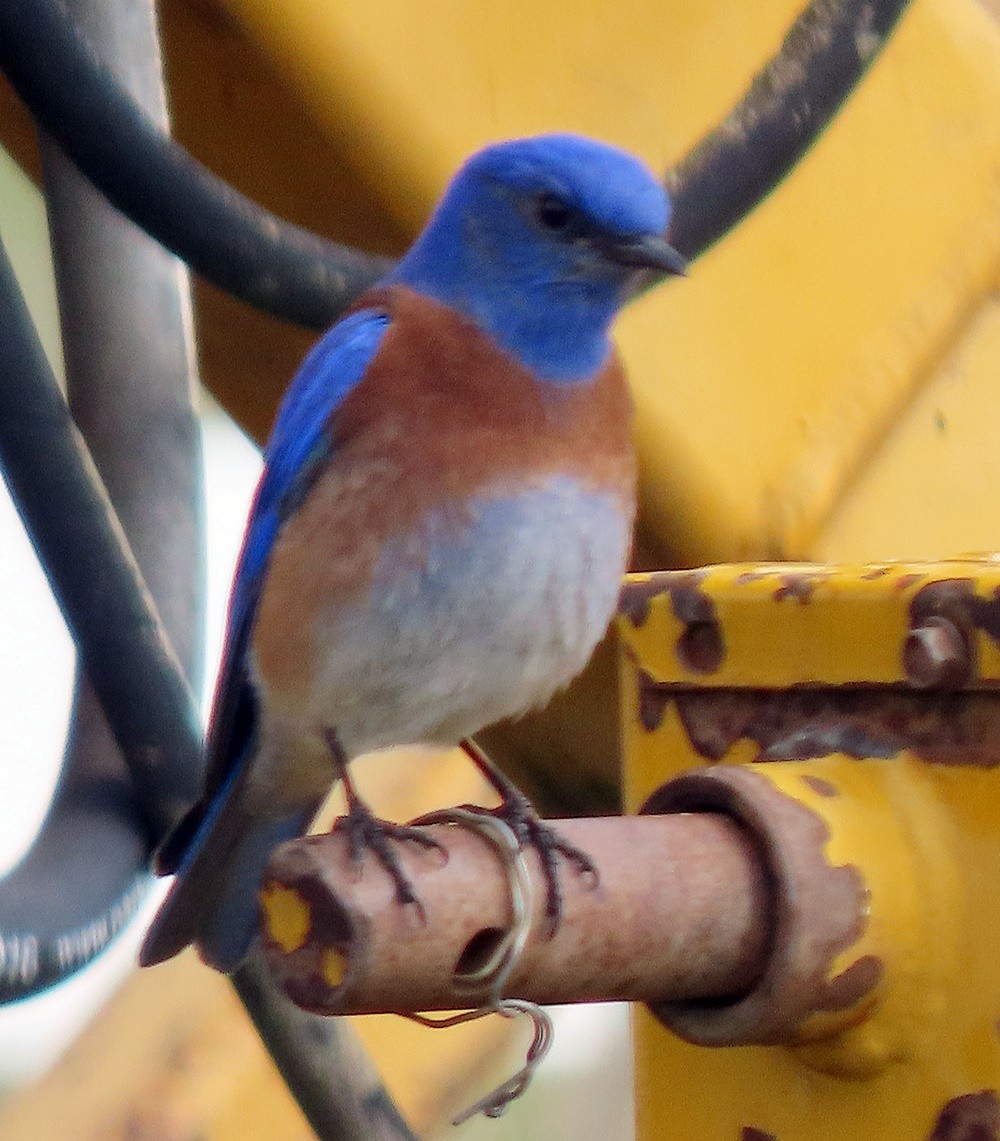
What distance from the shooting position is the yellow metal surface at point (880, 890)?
92 centimetres

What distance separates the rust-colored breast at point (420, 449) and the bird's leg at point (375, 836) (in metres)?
0.07

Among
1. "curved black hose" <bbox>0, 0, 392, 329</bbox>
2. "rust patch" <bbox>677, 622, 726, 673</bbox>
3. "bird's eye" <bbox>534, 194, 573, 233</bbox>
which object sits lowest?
"rust patch" <bbox>677, 622, 726, 673</bbox>

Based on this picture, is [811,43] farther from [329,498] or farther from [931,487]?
[329,498]

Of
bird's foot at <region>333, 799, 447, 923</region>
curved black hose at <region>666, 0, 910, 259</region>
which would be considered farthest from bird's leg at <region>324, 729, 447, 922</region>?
curved black hose at <region>666, 0, 910, 259</region>

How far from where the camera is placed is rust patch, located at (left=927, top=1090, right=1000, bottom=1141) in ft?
2.91

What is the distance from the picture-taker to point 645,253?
134 cm

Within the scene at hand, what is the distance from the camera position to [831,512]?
4.38 feet

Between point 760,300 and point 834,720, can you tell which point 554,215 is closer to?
point 760,300

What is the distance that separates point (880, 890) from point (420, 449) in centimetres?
54

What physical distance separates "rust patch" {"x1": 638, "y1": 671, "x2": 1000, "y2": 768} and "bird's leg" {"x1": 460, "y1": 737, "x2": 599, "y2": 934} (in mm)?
110

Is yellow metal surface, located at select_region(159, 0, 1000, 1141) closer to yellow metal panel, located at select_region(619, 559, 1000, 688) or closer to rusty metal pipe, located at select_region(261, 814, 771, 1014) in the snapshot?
yellow metal panel, located at select_region(619, 559, 1000, 688)

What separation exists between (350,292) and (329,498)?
0.72 ft

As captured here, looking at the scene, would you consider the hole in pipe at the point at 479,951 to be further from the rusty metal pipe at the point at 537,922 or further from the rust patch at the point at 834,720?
the rust patch at the point at 834,720

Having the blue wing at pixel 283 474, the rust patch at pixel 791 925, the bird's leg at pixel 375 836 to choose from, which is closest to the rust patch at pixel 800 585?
the rust patch at pixel 791 925
